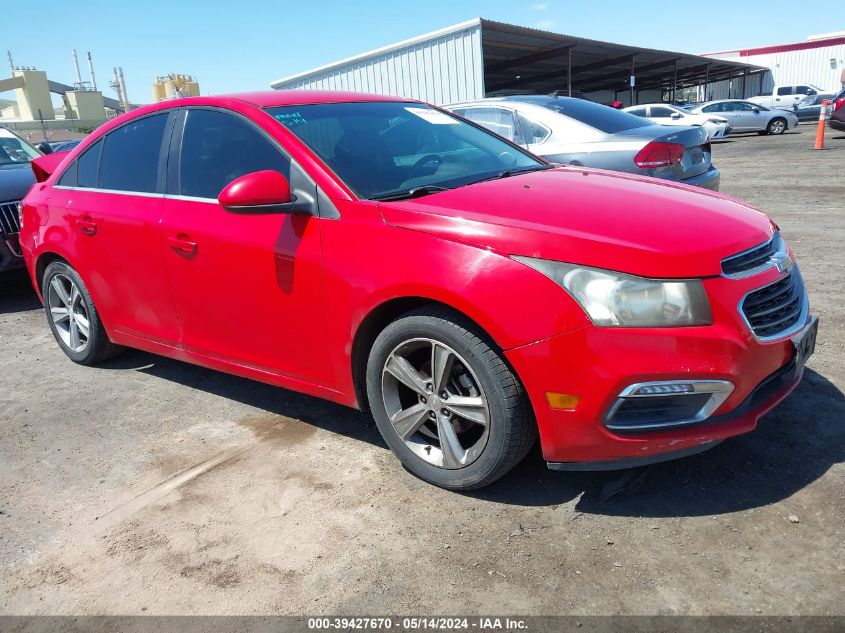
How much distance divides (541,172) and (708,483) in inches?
67.7

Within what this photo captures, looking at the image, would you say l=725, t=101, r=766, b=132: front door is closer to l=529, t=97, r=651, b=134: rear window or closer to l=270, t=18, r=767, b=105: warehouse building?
l=270, t=18, r=767, b=105: warehouse building

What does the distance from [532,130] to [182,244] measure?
4.35 meters

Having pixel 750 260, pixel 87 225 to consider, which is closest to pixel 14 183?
pixel 87 225

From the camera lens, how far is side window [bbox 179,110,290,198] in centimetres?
336

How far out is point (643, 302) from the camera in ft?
7.84

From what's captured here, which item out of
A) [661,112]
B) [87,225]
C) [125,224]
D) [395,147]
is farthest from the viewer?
[661,112]

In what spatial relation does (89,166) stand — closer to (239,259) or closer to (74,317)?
(74,317)

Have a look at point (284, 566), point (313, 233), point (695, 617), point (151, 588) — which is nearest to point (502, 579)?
point (695, 617)

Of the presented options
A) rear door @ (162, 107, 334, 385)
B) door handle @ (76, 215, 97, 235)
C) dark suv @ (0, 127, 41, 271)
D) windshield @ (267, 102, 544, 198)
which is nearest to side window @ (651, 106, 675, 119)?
dark suv @ (0, 127, 41, 271)

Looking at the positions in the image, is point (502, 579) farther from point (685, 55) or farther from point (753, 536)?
point (685, 55)

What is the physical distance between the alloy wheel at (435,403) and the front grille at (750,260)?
999 millimetres

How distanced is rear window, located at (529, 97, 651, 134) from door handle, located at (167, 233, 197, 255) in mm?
4335

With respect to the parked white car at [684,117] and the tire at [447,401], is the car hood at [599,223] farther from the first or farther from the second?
the parked white car at [684,117]

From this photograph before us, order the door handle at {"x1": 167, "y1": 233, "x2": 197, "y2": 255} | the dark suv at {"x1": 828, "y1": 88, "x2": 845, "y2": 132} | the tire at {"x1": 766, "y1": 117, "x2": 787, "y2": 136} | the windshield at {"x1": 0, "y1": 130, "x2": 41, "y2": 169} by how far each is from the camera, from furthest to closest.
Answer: the tire at {"x1": 766, "y1": 117, "x2": 787, "y2": 136} < the dark suv at {"x1": 828, "y1": 88, "x2": 845, "y2": 132} < the windshield at {"x1": 0, "y1": 130, "x2": 41, "y2": 169} < the door handle at {"x1": 167, "y1": 233, "x2": 197, "y2": 255}
